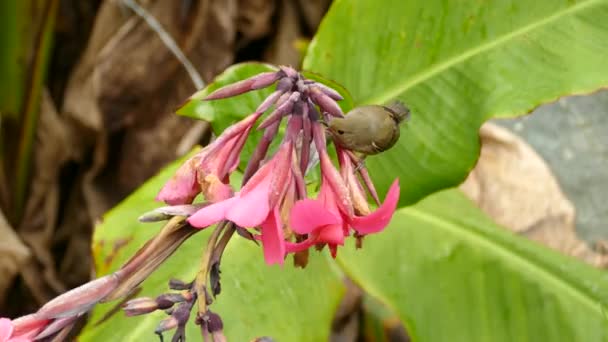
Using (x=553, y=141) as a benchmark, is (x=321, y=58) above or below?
above

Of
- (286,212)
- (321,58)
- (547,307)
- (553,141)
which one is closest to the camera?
(286,212)

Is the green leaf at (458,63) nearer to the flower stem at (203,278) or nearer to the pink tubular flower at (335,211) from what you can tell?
the pink tubular flower at (335,211)

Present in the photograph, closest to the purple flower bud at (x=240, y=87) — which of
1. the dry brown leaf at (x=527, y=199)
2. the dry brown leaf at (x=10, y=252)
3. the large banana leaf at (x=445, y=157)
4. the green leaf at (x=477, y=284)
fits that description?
the large banana leaf at (x=445, y=157)

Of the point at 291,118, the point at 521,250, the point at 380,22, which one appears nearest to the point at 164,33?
the point at 380,22

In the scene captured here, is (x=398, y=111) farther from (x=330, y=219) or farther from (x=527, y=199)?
(x=527, y=199)

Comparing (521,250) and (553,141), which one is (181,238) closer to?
(521,250)

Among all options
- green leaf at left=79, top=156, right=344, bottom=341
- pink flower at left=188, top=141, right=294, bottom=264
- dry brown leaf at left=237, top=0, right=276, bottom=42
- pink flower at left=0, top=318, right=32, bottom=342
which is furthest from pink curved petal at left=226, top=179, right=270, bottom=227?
dry brown leaf at left=237, top=0, right=276, bottom=42

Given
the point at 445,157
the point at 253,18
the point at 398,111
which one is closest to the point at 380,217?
the point at 398,111
